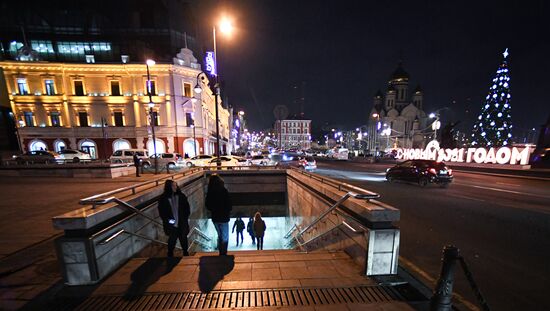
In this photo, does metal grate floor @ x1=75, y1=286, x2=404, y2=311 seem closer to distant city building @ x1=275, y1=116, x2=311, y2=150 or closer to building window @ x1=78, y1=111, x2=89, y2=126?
building window @ x1=78, y1=111, x2=89, y2=126

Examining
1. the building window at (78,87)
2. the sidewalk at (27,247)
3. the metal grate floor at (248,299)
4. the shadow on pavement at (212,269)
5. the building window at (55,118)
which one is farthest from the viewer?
the building window at (55,118)

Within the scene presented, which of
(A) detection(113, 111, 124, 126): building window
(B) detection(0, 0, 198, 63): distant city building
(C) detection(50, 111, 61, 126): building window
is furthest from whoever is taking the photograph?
(B) detection(0, 0, 198, 63): distant city building

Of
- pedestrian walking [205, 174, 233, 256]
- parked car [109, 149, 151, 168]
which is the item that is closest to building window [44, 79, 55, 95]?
parked car [109, 149, 151, 168]

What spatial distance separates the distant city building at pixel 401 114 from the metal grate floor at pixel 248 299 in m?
78.6

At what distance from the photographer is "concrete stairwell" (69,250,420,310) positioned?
2.92m

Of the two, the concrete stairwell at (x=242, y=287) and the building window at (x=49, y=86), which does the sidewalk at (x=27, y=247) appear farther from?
the building window at (x=49, y=86)

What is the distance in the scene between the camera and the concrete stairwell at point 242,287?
292 cm

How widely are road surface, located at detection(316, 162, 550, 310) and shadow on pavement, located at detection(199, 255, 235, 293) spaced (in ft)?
11.6

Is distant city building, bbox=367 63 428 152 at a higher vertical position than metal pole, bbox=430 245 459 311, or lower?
higher

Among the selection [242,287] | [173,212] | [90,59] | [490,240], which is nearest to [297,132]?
[90,59]

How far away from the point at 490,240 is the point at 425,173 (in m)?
8.32

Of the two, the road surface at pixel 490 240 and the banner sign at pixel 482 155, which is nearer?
the road surface at pixel 490 240

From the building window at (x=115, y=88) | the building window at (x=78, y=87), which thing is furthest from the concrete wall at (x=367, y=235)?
the building window at (x=78, y=87)

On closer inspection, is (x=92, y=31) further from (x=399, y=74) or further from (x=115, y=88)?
(x=399, y=74)
